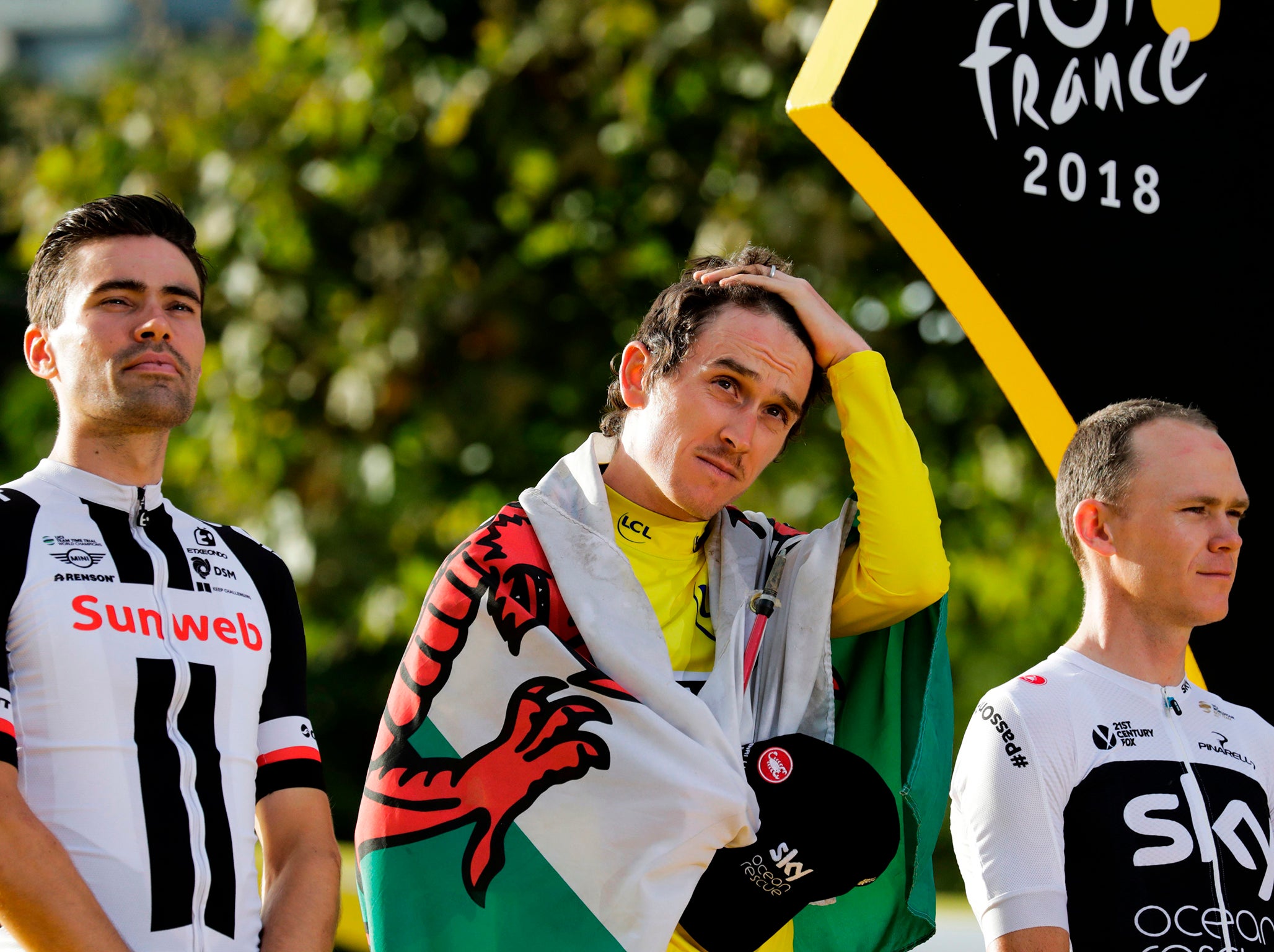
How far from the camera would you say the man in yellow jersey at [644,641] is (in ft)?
8.55

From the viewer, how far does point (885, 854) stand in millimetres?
2707

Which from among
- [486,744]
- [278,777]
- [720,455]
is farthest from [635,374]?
[278,777]

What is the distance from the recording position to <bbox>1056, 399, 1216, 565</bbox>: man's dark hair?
2914mm

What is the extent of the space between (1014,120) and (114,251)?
68.6 inches

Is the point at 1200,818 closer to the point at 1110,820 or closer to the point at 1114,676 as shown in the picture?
the point at 1110,820

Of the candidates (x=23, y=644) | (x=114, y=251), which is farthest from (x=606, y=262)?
(x=23, y=644)

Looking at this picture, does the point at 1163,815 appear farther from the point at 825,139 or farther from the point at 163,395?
the point at 163,395

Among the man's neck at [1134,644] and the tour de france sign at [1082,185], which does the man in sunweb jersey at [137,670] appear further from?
the man's neck at [1134,644]

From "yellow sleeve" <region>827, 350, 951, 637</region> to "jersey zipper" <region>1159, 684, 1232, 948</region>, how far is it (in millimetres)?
473

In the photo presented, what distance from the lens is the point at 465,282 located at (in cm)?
663

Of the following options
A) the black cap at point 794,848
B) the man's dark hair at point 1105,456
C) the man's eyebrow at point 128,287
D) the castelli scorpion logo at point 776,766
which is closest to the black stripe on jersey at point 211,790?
the man's eyebrow at point 128,287

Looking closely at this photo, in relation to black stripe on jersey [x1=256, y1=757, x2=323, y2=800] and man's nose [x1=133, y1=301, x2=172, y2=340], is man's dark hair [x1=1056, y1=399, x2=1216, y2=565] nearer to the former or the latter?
black stripe on jersey [x1=256, y1=757, x2=323, y2=800]

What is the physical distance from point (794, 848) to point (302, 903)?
0.82m

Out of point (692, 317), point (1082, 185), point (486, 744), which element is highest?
point (1082, 185)
